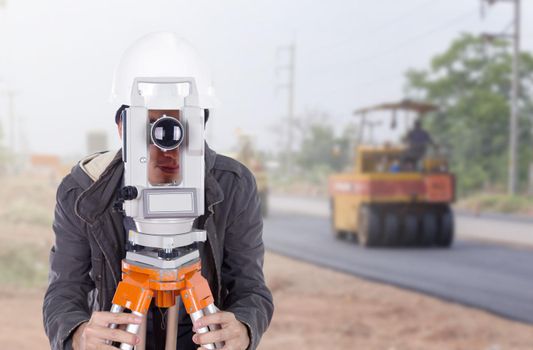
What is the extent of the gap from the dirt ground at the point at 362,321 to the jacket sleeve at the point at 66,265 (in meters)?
2.58

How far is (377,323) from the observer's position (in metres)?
5.47

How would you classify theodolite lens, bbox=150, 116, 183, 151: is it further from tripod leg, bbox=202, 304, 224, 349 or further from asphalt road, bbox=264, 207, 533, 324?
asphalt road, bbox=264, 207, 533, 324

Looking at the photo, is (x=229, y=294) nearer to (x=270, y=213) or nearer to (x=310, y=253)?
(x=310, y=253)

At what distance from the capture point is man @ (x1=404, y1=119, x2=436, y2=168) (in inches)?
387

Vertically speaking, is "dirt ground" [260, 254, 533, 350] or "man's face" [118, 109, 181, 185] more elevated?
"man's face" [118, 109, 181, 185]

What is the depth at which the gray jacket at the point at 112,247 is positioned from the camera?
1.62 metres

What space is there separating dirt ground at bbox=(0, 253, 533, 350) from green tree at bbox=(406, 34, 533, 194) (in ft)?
47.1

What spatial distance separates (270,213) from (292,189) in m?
8.68

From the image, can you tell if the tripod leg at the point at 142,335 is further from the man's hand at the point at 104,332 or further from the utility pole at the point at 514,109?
the utility pole at the point at 514,109

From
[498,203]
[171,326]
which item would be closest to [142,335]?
[171,326]

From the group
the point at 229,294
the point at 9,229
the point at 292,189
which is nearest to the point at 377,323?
the point at 229,294

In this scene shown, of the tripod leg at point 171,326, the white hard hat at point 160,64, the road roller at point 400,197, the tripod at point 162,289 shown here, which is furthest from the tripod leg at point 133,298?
the road roller at point 400,197

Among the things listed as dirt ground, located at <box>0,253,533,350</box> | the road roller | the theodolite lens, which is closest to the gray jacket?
the theodolite lens

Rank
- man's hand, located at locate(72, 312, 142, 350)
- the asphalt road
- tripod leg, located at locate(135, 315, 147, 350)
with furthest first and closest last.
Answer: the asphalt road, tripod leg, located at locate(135, 315, 147, 350), man's hand, located at locate(72, 312, 142, 350)
